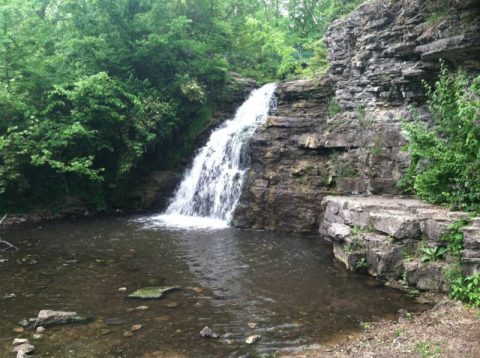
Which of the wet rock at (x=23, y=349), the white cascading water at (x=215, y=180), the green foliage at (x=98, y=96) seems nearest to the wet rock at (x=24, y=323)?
the wet rock at (x=23, y=349)

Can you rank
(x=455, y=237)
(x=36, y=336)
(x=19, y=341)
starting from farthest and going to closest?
(x=455, y=237) < (x=36, y=336) < (x=19, y=341)

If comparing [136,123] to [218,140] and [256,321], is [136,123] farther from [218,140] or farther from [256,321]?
[256,321]

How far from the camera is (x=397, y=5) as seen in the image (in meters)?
13.1

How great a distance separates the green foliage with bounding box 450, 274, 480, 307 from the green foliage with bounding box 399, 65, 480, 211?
65.0 inches

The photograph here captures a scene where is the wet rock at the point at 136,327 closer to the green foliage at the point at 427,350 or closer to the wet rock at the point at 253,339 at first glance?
the wet rock at the point at 253,339

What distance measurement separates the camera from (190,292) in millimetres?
8781

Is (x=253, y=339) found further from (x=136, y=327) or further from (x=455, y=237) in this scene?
(x=455, y=237)

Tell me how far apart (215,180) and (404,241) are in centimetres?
903

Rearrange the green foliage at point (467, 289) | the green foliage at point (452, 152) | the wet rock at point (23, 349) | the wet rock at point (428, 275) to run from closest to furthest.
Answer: the wet rock at point (23, 349)
the green foliage at point (467, 289)
the wet rock at point (428, 275)
the green foliage at point (452, 152)

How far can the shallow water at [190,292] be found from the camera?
Answer: 21.7 ft

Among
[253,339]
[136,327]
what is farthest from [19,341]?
[253,339]

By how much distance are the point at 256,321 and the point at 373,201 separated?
545 cm

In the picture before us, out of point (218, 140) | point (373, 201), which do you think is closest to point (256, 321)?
point (373, 201)

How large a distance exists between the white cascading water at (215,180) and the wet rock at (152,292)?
613 centimetres
